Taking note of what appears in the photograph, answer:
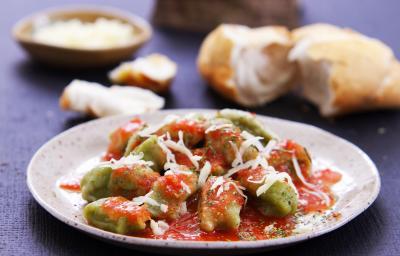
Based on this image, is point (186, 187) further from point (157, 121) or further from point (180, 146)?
point (157, 121)

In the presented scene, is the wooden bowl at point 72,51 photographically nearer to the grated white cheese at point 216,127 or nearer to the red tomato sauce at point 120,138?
the red tomato sauce at point 120,138

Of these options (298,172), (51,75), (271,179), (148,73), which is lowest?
(51,75)

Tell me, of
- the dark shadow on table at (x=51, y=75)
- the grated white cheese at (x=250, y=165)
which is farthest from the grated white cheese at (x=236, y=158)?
the dark shadow on table at (x=51, y=75)

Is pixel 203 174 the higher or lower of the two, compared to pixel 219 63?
higher

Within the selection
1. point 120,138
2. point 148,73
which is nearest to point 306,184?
point 120,138

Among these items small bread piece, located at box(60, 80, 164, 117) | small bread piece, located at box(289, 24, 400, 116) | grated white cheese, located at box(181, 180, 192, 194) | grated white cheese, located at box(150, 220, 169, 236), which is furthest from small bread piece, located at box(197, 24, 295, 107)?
grated white cheese, located at box(150, 220, 169, 236)

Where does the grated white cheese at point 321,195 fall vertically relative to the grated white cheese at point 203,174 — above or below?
below
